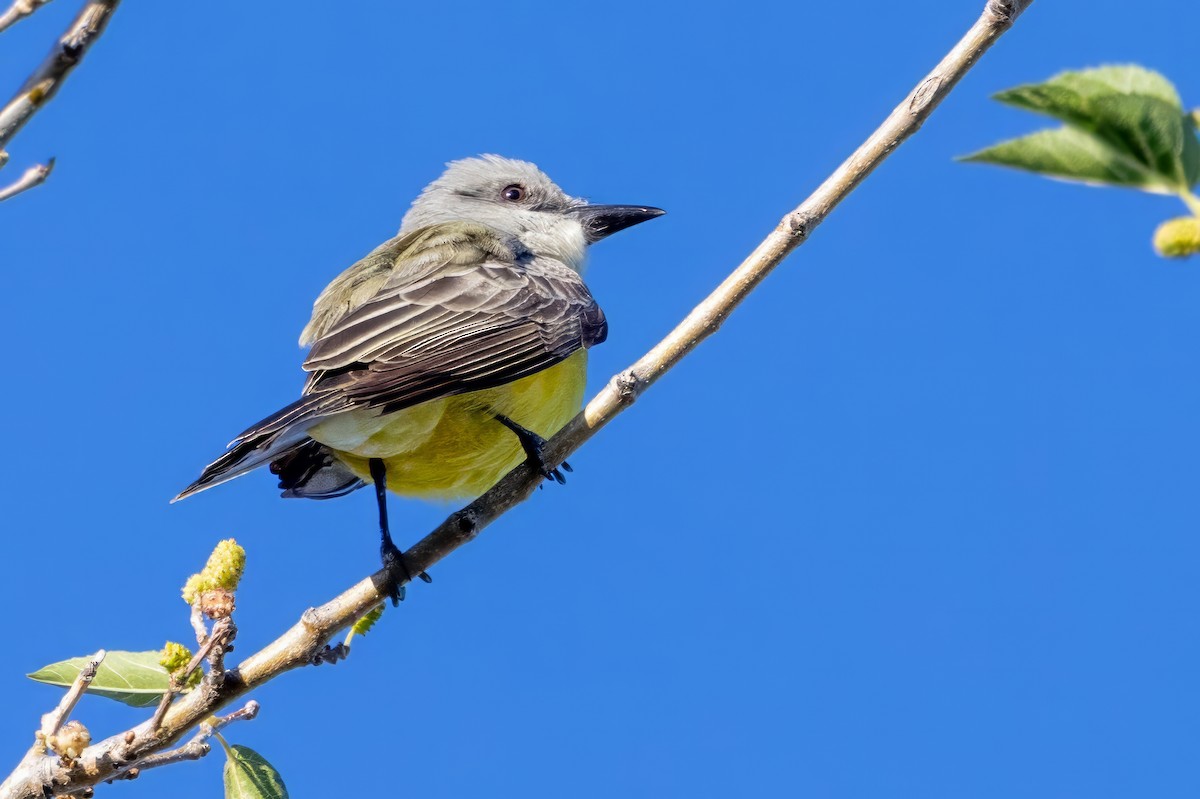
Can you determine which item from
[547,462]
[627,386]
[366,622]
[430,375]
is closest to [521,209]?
[430,375]

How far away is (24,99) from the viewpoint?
1.85 meters

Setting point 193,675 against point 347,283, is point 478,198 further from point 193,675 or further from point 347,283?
point 193,675

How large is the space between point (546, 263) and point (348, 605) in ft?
9.59

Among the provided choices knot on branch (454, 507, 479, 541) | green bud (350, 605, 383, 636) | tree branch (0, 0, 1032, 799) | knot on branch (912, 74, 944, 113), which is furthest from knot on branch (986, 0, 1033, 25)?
green bud (350, 605, 383, 636)

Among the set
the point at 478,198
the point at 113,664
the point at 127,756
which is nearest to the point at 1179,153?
the point at 127,756

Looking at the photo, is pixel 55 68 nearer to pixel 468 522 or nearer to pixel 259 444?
pixel 468 522

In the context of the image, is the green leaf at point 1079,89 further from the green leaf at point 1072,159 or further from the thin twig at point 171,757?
the thin twig at point 171,757

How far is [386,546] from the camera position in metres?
4.76

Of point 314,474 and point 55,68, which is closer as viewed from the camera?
point 55,68

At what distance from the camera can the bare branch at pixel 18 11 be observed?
75.2 inches

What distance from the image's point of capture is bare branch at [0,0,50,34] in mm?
1910

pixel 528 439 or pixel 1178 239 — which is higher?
pixel 528 439

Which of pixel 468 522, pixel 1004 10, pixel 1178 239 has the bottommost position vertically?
pixel 1178 239

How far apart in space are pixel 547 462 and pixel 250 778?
52.5 inches
